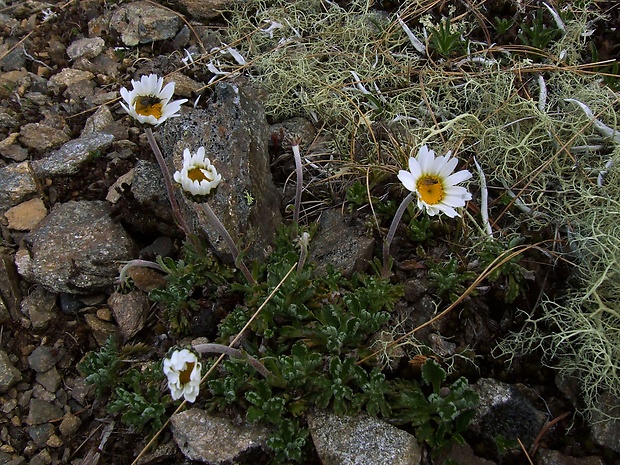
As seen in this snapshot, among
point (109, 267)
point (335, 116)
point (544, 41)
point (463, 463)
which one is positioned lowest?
point (463, 463)

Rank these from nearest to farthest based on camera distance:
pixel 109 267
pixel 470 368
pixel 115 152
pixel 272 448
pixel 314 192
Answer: pixel 272 448, pixel 470 368, pixel 109 267, pixel 314 192, pixel 115 152

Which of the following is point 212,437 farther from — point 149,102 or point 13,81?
point 13,81

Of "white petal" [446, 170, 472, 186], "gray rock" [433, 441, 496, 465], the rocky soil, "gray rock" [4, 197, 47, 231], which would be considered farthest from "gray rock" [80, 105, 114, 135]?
"gray rock" [433, 441, 496, 465]

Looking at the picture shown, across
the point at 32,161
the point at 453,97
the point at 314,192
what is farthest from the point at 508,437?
the point at 32,161

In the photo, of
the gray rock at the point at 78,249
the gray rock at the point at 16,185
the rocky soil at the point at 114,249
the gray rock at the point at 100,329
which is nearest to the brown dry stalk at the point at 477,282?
the rocky soil at the point at 114,249

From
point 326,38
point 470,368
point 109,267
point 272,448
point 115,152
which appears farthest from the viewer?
point 326,38

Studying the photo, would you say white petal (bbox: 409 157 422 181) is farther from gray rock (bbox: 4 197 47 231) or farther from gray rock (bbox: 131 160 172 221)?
gray rock (bbox: 4 197 47 231)

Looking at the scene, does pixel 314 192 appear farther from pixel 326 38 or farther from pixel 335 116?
pixel 326 38

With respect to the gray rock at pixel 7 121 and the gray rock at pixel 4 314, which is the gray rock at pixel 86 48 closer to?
the gray rock at pixel 7 121
